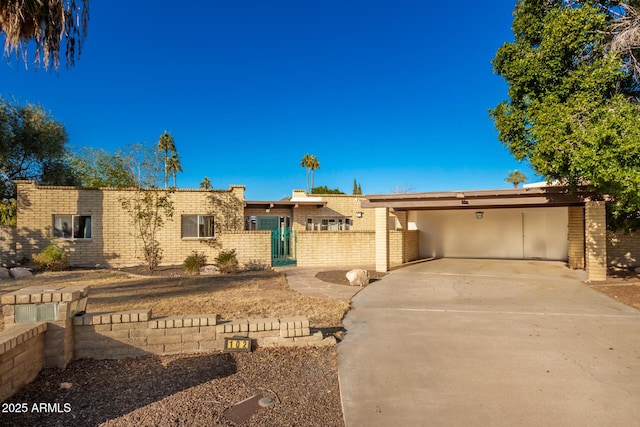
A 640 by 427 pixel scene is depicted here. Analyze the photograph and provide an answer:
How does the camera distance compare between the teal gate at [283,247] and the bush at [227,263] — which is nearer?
the bush at [227,263]

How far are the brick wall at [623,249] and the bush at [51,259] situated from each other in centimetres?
1975

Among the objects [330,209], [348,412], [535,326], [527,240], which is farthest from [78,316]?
[527,240]

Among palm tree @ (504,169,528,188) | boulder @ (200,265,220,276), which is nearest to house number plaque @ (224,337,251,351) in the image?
boulder @ (200,265,220,276)

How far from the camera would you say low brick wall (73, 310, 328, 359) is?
159 inches

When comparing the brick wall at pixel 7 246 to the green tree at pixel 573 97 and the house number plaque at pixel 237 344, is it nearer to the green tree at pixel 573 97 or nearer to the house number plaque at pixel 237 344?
the house number plaque at pixel 237 344

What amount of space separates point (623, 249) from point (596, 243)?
3108mm

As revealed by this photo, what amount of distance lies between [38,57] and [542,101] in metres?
10.5

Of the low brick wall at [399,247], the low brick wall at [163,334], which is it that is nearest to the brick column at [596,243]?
the low brick wall at [399,247]

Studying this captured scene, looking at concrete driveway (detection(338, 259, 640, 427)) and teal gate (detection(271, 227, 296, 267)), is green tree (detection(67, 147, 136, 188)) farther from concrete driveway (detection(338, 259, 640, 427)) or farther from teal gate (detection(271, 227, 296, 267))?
concrete driveway (detection(338, 259, 640, 427))

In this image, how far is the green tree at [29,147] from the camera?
1522cm

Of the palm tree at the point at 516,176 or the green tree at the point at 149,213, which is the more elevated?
the palm tree at the point at 516,176

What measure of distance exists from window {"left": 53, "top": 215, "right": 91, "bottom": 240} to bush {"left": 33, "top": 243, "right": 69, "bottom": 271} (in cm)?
108

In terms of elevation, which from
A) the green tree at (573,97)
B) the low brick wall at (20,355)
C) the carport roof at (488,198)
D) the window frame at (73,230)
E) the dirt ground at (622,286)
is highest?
the green tree at (573,97)

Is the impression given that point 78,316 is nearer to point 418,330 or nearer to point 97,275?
point 418,330
